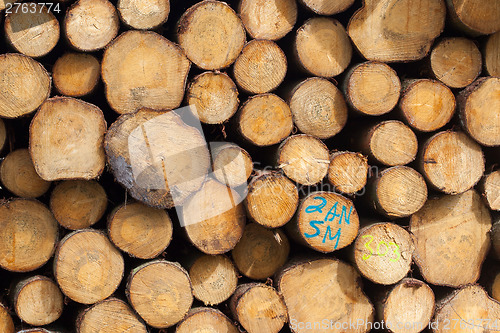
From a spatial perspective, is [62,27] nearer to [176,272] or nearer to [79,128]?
[79,128]

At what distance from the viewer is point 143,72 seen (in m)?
2.78

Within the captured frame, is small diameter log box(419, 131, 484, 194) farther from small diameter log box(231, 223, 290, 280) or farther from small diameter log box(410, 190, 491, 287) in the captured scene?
small diameter log box(231, 223, 290, 280)

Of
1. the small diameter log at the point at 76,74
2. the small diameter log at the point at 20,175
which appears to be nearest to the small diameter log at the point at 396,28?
the small diameter log at the point at 76,74

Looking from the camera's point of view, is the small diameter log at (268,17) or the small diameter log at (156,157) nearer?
the small diameter log at (156,157)

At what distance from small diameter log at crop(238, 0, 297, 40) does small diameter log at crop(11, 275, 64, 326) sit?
2.01m

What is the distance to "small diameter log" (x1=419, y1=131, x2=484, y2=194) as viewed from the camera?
9.99 feet

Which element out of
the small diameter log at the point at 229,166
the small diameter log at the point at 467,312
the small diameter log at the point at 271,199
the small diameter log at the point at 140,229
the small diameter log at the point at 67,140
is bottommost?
the small diameter log at the point at 467,312

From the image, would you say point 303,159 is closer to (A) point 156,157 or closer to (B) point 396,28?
Result: (A) point 156,157

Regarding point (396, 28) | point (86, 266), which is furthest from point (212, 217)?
point (396, 28)

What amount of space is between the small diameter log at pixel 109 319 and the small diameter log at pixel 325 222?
1136 millimetres

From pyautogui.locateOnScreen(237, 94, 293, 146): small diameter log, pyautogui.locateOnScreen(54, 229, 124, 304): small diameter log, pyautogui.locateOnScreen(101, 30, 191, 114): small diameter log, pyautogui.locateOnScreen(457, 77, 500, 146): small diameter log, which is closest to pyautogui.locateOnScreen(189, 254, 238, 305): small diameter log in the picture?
pyautogui.locateOnScreen(54, 229, 124, 304): small diameter log

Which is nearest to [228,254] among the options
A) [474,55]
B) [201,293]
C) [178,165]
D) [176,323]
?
[201,293]

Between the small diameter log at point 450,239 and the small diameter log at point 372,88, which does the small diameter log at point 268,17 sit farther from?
the small diameter log at point 450,239

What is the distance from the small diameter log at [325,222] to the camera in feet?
9.37
